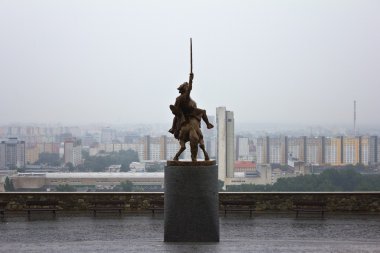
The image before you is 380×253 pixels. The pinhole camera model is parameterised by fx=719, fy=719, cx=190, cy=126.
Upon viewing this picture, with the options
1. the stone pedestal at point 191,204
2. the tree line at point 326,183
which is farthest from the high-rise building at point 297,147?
the stone pedestal at point 191,204

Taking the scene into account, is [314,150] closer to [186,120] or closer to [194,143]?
[186,120]

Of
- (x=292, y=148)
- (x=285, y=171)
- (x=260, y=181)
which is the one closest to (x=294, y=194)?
(x=260, y=181)

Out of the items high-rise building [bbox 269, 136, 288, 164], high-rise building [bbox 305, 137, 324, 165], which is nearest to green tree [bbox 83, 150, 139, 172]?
high-rise building [bbox 269, 136, 288, 164]

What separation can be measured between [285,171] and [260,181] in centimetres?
193

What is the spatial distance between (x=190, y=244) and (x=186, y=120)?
2.54 m

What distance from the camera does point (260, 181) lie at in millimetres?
24000

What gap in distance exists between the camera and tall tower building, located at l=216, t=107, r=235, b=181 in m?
23.9

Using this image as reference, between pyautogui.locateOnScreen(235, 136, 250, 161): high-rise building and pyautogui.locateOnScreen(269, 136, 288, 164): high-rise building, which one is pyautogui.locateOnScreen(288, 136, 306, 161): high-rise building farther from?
pyautogui.locateOnScreen(235, 136, 250, 161): high-rise building

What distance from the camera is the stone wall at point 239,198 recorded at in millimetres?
18781

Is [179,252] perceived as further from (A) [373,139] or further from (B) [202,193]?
(A) [373,139]

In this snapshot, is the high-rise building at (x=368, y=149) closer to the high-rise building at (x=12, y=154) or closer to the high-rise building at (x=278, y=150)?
the high-rise building at (x=278, y=150)

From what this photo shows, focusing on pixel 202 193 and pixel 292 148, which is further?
pixel 292 148

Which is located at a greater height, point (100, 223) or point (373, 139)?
point (373, 139)

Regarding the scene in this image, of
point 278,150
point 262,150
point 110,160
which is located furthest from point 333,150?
point 110,160
